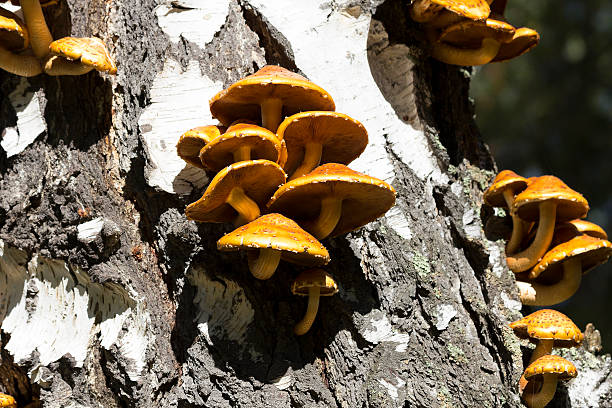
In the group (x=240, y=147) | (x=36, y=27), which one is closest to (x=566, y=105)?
(x=36, y=27)

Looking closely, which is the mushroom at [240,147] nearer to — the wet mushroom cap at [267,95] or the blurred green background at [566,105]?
the wet mushroom cap at [267,95]

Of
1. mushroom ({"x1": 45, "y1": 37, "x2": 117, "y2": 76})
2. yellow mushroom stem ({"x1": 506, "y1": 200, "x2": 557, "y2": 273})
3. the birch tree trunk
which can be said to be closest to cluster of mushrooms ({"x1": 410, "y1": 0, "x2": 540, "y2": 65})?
the birch tree trunk

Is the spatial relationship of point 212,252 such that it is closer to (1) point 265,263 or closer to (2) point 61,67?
(1) point 265,263

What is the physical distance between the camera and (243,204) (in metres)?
2.53

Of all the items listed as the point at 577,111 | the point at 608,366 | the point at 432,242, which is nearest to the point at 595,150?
the point at 577,111

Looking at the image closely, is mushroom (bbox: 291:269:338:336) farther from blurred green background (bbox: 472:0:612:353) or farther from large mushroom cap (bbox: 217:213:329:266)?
blurred green background (bbox: 472:0:612:353)

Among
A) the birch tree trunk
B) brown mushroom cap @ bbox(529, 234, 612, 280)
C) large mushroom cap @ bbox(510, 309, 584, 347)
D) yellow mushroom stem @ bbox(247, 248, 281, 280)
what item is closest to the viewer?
yellow mushroom stem @ bbox(247, 248, 281, 280)

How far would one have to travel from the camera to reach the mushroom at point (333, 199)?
235 cm

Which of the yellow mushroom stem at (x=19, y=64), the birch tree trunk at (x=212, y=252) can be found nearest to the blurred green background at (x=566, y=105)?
the birch tree trunk at (x=212, y=252)

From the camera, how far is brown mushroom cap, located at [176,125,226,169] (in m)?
2.61

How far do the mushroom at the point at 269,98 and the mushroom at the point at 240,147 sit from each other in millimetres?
170

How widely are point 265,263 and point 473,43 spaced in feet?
6.93

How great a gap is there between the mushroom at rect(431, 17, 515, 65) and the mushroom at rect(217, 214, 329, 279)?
5.76 ft

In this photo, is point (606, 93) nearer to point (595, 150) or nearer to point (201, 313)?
point (595, 150)
